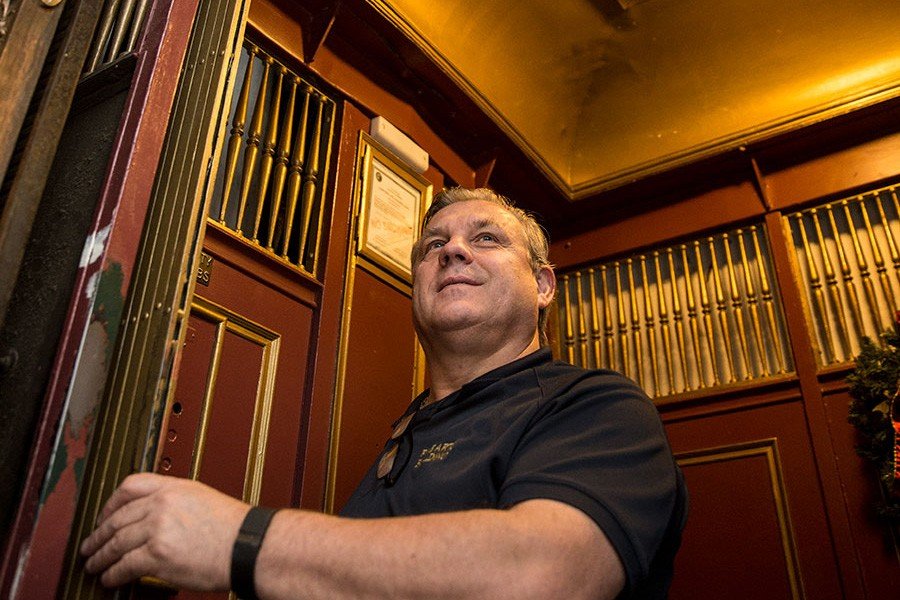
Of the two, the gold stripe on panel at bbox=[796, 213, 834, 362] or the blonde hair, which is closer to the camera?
the blonde hair

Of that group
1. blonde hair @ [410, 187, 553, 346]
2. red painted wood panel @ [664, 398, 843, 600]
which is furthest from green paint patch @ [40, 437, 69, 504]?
red painted wood panel @ [664, 398, 843, 600]

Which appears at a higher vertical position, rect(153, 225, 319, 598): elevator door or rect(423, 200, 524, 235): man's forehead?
rect(423, 200, 524, 235): man's forehead

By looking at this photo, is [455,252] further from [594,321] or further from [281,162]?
[594,321]

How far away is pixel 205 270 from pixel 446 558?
5.38 feet

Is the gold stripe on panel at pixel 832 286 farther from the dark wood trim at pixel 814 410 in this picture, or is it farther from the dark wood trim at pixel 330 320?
the dark wood trim at pixel 330 320

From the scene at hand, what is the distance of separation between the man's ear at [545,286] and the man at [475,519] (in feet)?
1.80

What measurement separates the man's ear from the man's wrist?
3.97 feet

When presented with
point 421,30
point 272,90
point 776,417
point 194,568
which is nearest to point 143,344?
point 194,568

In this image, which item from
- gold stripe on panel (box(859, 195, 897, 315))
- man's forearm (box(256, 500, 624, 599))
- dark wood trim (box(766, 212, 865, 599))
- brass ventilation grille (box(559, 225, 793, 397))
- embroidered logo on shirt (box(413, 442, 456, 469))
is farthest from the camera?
brass ventilation grille (box(559, 225, 793, 397))

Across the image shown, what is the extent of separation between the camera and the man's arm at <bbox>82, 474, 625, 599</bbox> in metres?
1.01

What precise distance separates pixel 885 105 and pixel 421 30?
2160 mm

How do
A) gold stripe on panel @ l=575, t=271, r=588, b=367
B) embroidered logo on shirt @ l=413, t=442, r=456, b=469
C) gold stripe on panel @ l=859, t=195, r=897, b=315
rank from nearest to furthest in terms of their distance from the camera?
1. embroidered logo on shirt @ l=413, t=442, r=456, b=469
2. gold stripe on panel @ l=859, t=195, r=897, b=315
3. gold stripe on panel @ l=575, t=271, r=588, b=367

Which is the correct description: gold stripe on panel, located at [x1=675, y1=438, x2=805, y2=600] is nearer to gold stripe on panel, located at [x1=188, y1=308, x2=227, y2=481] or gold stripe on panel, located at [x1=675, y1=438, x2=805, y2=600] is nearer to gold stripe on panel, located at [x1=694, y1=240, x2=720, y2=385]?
gold stripe on panel, located at [x1=694, y1=240, x2=720, y2=385]

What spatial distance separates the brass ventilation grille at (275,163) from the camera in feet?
8.79
